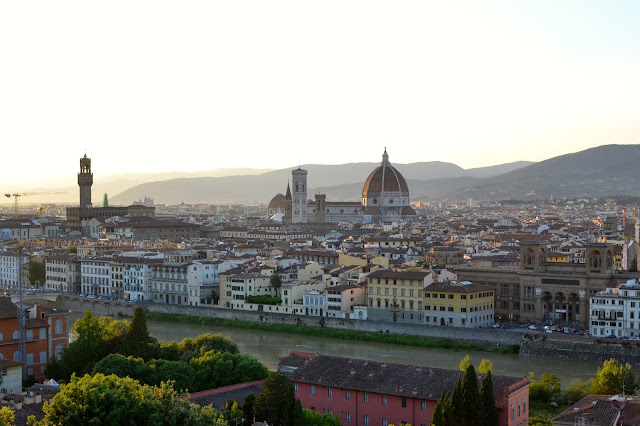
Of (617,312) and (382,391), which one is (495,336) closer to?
(617,312)

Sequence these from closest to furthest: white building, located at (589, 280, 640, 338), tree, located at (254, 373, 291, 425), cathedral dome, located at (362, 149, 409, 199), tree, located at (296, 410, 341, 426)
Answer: tree, located at (254, 373, 291, 425) → tree, located at (296, 410, 341, 426) → white building, located at (589, 280, 640, 338) → cathedral dome, located at (362, 149, 409, 199)

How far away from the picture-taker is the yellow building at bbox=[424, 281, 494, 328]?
111ft

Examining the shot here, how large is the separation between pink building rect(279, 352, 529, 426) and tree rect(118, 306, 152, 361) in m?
4.07

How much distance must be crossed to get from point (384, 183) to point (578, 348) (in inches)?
2815

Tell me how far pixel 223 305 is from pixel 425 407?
21.9 m

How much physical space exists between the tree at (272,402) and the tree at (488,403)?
3.44 m

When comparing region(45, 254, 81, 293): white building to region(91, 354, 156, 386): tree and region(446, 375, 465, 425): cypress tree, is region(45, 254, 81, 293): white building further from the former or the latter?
region(446, 375, 465, 425): cypress tree

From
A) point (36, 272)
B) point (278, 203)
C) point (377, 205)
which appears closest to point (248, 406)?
point (36, 272)

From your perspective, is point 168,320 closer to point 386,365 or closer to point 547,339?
point 547,339

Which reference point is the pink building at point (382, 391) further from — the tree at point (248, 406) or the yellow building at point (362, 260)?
the yellow building at point (362, 260)

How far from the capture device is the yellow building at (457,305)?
3381cm

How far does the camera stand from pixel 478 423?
56.9 ft

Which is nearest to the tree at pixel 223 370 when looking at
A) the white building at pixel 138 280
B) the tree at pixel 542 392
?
the tree at pixel 542 392

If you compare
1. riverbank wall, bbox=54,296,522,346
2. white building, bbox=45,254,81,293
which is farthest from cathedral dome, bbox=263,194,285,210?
riverbank wall, bbox=54,296,522,346
